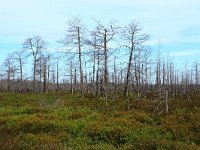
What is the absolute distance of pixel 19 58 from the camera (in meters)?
74.9

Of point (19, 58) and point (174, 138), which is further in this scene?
point (19, 58)

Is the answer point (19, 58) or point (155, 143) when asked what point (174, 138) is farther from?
point (19, 58)

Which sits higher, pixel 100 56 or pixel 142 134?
pixel 100 56

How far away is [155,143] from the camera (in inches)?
535

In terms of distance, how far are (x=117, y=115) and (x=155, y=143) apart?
9.50 m

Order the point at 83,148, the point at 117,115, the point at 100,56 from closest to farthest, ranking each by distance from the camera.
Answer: the point at 83,148, the point at 117,115, the point at 100,56

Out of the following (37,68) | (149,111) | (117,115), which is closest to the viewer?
(117,115)

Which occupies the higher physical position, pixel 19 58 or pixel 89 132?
pixel 19 58

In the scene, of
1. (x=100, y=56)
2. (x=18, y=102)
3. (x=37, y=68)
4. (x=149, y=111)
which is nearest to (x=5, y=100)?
(x=18, y=102)

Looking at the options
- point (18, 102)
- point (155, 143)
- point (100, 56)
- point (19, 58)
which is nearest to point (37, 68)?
point (19, 58)

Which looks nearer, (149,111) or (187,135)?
(187,135)

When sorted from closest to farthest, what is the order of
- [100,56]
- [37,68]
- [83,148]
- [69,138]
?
1. [83,148]
2. [69,138]
3. [100,56]
4. [37,68]

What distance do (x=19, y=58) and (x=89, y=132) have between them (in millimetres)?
60252

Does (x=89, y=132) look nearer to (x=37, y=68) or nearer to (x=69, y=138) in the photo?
(x=69, y=138)
